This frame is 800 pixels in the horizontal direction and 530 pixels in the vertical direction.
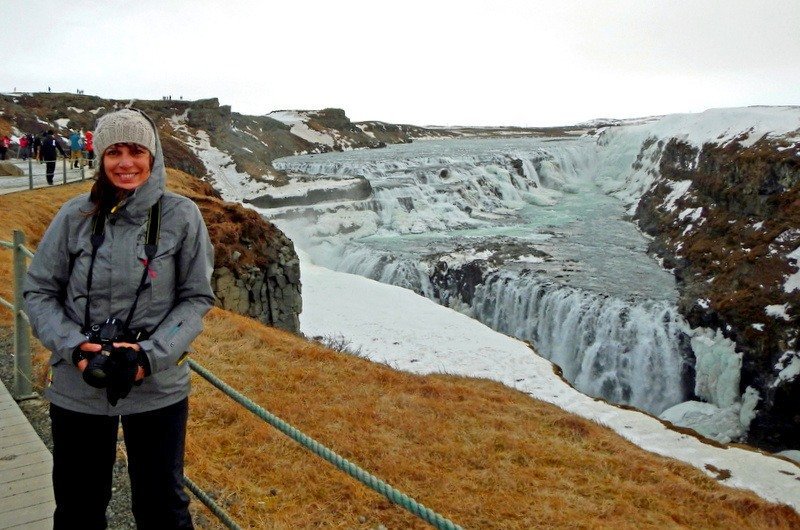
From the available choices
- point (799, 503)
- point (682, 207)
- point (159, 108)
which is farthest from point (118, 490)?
point (159, 108)

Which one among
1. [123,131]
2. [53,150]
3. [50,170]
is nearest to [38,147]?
[53,150]

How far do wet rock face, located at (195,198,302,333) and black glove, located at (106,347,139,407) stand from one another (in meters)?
12.4

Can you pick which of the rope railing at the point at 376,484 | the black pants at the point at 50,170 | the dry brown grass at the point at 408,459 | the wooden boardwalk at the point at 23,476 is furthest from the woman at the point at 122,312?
the black pants at the point at 50,170

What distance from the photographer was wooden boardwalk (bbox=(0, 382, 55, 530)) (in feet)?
12.0

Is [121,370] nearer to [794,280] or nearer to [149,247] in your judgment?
[149,247]

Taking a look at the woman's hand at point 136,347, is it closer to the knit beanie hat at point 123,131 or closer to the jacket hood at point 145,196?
the jacket hood at point 145,196

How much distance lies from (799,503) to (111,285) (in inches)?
475

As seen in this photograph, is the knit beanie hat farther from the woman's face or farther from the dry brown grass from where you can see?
the dry brown grass

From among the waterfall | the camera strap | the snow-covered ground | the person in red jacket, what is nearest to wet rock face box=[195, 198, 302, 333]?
the snow-covered ground

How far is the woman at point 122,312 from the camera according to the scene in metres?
2.49

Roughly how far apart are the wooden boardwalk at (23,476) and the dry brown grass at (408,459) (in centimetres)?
123

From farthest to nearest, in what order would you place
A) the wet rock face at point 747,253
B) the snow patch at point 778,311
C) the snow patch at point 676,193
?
the snow patch at point 676,193
the snow patch at point 778,311
the wet rock face at point 747,253

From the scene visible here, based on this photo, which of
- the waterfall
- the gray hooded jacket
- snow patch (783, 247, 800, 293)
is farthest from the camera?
the waterfall

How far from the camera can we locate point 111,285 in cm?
249
